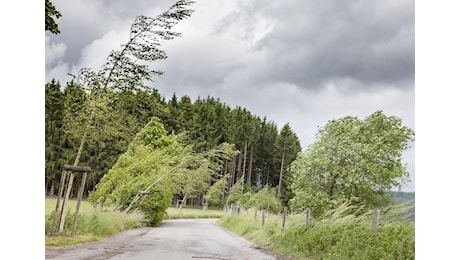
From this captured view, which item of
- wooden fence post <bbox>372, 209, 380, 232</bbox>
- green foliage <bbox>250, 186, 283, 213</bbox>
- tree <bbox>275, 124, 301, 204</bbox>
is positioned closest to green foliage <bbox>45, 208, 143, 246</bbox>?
green foliage <bbox>250, 186, 283, 213</bbox>

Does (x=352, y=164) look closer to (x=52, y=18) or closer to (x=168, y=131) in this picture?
(x=168, y=131)

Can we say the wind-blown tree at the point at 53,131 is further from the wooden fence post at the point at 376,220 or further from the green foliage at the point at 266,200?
the wooden fence post at the point at 376,220

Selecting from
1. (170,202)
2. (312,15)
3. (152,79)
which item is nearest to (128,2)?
(152,79)

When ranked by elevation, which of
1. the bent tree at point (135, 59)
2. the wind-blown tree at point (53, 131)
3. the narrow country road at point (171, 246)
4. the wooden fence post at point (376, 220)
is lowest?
the narrow country road at point (171, 246)

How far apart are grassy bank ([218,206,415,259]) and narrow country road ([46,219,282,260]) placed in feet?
1.42

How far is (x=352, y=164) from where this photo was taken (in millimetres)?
5570

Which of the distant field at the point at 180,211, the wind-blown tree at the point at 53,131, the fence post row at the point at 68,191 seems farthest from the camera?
the distant field at the point at 180,211

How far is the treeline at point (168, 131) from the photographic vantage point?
475 cm

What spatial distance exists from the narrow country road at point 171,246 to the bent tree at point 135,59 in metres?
0.72

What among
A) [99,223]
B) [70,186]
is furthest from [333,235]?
[70,186]

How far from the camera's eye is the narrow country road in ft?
14.6

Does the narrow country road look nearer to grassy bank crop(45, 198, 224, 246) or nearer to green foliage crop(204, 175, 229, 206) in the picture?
grassy bank crop(45, 198, 224, 246)

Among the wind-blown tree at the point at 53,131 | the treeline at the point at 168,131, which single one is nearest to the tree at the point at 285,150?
the treeline at the point at 168,131

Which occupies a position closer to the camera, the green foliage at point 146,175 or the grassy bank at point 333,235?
the grassy bank at point 333,235
